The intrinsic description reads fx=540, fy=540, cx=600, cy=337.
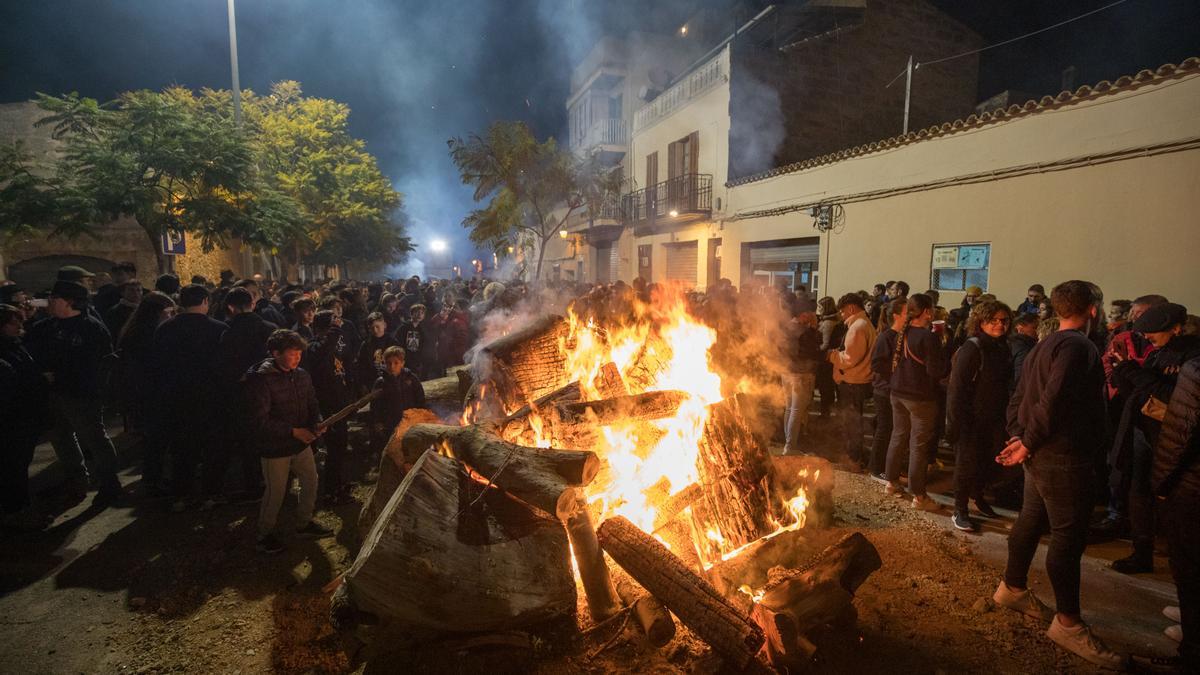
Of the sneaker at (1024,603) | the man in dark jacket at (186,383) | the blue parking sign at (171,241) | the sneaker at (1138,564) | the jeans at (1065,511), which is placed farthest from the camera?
the blue parking sign at (171,241)

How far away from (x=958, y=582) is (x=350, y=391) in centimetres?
696

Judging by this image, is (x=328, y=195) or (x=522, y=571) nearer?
(x=522, y=571)

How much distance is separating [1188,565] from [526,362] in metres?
5.59

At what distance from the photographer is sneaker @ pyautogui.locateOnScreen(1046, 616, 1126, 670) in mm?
3289

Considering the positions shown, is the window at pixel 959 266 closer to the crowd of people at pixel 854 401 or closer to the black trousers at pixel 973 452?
the crowd of people at pixel 854 401

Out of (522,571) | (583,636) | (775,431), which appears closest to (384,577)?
(522,571)

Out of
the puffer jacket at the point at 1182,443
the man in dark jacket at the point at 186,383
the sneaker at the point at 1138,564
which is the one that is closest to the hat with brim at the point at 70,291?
the man in dark jacket at the point at 186,383

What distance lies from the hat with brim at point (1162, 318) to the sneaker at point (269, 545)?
7393mm

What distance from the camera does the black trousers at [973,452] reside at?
518 cm

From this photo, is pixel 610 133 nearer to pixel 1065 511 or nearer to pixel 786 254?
pixel 786 254

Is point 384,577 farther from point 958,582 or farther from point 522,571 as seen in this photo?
point 958,582

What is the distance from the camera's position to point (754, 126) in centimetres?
1739

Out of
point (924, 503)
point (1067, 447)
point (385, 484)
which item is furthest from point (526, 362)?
point (1067, 447)

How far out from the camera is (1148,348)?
490 centimetres
